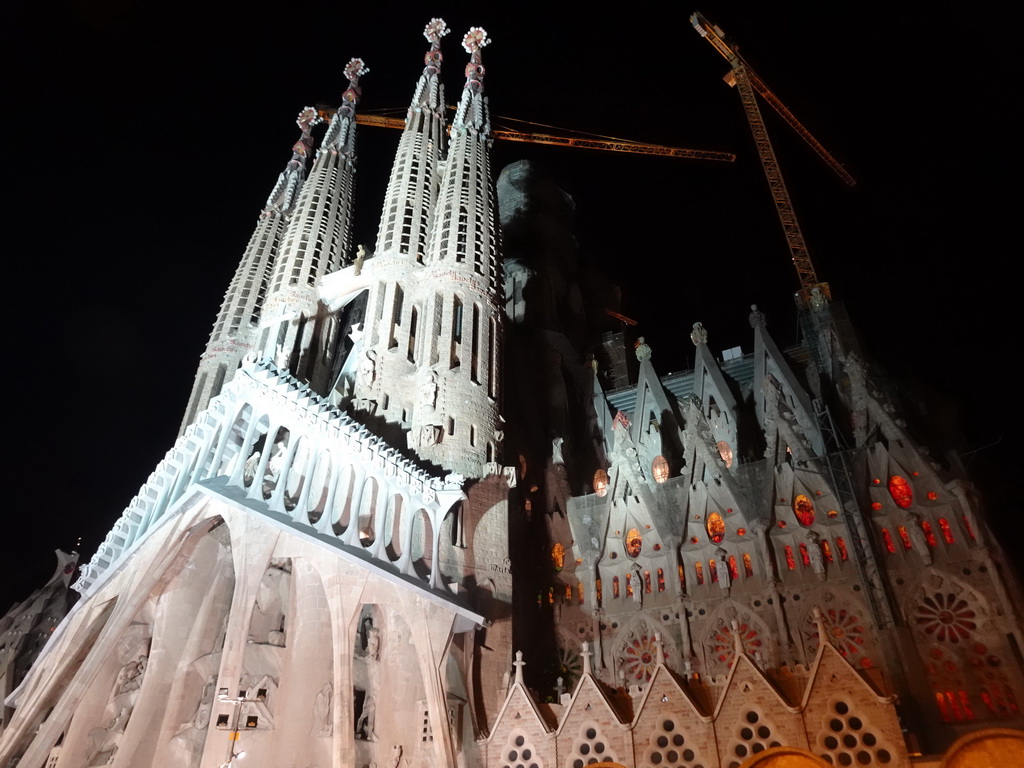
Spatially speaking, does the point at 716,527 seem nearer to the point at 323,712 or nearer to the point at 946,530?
the point at 946,530

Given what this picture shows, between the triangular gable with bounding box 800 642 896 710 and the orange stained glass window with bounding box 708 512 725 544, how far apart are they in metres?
14.0

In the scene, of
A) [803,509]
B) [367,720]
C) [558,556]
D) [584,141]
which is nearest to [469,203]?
[558,556]

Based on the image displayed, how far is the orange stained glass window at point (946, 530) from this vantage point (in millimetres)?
27700

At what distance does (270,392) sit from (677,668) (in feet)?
67.1

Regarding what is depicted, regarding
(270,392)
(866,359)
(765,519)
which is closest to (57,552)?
(270,392)

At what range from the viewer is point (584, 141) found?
70.9 metres

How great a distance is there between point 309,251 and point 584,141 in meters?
38.0

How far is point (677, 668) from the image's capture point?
99.4 feet

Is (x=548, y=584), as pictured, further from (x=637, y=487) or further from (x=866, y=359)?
(x=866, y=359)

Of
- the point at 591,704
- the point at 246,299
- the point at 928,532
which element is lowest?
the point at 591,704

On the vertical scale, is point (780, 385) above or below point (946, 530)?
above

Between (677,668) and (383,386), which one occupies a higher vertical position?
(383,386)

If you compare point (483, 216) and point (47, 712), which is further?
point (483, 216)

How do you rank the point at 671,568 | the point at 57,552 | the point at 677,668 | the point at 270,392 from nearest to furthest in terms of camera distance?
the point at 270,392 < the point at 677,668 < the point at 671,568 < the point at 57,552
